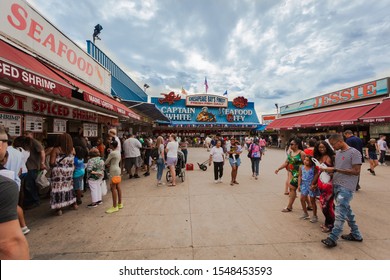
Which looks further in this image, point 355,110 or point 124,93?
point 355,110

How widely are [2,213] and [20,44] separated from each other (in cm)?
520

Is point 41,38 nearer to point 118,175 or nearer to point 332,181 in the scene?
point 118,175

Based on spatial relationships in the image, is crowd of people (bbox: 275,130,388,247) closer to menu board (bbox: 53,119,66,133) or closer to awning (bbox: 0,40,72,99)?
awning (bbox: 0,40,72,99)

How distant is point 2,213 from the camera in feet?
3.96

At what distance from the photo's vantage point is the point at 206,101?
30609 mm

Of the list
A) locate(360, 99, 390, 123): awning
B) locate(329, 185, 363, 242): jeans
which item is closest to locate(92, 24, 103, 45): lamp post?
locate(329, 185, 363, 242): jeans

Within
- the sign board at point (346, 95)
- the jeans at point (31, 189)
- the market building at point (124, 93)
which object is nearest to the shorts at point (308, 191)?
the jeans at point (31, 189)

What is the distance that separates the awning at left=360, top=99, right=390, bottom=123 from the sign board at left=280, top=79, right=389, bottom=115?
4.03 ft

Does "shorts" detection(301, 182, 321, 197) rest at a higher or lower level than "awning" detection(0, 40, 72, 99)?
lower

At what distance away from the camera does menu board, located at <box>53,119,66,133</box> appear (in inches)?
222

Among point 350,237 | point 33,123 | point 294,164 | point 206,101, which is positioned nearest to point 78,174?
point 33,123

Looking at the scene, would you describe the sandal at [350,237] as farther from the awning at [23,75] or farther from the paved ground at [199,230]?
the awning at [23,75]

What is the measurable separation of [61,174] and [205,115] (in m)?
26.7
